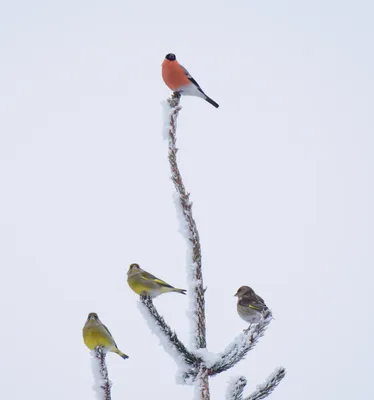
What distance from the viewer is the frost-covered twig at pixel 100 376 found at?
99.5 inches

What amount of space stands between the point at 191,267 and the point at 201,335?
321mm

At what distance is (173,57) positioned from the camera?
30.8 ft

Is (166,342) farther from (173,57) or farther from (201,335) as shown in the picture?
(173,57)

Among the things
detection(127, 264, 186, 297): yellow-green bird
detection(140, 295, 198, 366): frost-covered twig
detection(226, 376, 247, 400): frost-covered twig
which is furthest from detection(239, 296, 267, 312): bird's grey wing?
detection(226, 376, 247, 400): frost-covered twig

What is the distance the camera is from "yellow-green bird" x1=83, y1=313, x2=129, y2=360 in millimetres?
4754

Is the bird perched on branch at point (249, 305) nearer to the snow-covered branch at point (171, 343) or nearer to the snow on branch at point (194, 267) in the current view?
the snow-covered branch at point (171, 343)

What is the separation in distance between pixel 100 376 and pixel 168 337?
360mm

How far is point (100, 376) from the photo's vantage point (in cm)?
265

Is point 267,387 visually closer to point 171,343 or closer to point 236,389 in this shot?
point 236,389

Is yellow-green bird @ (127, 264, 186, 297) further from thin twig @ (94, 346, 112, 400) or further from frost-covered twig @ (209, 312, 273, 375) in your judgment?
frost-covered twig @ (209, 312, 273, 375)

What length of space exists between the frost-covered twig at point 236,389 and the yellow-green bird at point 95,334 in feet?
7.56

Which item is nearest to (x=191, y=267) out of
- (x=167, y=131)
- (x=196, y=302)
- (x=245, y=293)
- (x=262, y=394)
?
(x=196, y=302)

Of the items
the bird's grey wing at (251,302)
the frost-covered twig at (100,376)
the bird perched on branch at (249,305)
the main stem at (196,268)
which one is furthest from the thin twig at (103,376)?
the bird's grey wing at (251,302)

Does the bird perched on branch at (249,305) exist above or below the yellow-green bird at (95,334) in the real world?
Answer: below
